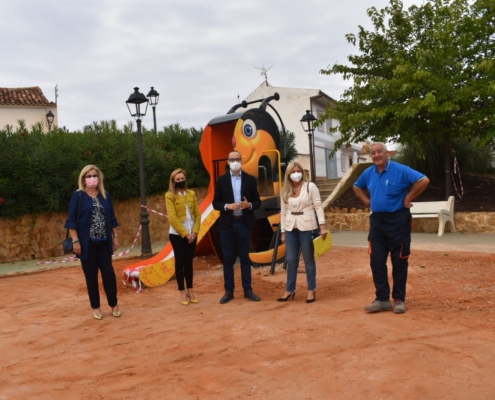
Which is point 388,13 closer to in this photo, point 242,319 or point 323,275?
point 323,275

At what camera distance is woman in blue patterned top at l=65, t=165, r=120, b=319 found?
5863 millimetres

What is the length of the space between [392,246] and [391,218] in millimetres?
306

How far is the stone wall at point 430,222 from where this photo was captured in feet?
41.2

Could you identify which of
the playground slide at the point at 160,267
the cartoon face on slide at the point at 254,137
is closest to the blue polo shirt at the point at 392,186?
the playground slide at the point at 160,267

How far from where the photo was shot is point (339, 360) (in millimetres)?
3914

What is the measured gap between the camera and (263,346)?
4414 millimetres

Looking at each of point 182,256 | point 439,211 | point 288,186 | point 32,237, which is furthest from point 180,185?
point 32,237

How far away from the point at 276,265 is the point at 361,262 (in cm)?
160

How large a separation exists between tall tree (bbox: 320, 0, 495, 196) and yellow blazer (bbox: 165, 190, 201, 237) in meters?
8.64

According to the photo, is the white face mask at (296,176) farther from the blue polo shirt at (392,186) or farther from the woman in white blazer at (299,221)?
the blue polo shirt at (392,186)

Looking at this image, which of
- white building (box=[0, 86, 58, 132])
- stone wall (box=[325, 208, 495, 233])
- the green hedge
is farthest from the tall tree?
white building (box=[0, 86, 58, 132])

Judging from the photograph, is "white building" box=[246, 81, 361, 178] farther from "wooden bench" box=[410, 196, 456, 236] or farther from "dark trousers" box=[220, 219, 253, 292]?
"dark trousers" box=[220, 219, 253, 292]

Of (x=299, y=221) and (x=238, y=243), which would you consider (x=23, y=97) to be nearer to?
(x=238, y=243)

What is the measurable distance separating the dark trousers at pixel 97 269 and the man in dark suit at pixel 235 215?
143 centimetres
